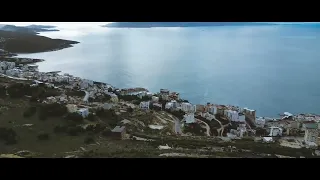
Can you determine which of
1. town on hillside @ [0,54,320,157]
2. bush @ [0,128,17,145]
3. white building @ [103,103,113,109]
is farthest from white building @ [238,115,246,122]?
bush @ [0,128,17,145]

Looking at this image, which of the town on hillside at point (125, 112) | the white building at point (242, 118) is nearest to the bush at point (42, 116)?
the town on hillside at point (125, 112)

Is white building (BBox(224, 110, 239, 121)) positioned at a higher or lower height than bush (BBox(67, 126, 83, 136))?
higher

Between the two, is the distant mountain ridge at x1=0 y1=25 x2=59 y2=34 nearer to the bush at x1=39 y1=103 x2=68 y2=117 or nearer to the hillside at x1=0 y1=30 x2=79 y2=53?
the hillside at x1=0 y1=30 x2=79 y2=53

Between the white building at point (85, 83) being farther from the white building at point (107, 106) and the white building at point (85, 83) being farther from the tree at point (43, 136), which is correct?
the tree at point (43, 136)

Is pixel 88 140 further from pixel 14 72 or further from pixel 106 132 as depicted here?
pixel 14 72


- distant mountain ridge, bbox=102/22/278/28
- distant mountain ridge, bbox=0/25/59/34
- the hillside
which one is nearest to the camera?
distant mountain ridge, bbox=102/22/278/28
